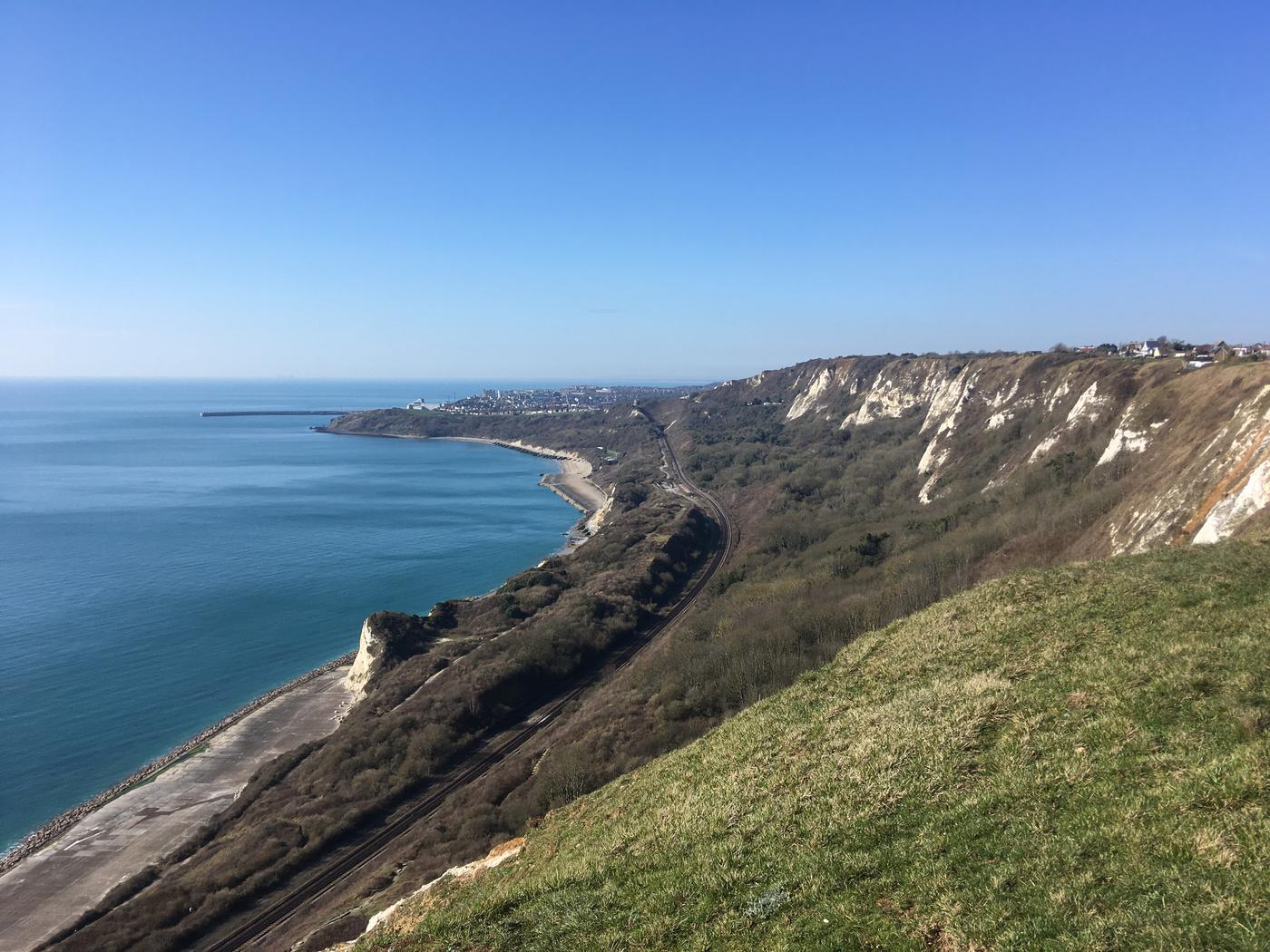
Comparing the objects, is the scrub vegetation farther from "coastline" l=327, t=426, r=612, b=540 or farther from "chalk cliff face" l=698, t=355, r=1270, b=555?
"coastline" l=327, t=426, r=612, b=540

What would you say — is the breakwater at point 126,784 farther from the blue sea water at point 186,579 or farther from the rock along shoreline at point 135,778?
the blue sea water at point 186,579

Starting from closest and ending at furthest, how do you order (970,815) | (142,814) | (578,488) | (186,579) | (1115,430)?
(970,815)
(142,814)
(1115,430)
(186,579)
(578,488)

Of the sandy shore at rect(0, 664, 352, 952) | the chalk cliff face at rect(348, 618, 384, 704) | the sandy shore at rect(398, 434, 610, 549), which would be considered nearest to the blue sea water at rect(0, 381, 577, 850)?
the sandy shore at rect(0, 664, 352, 952)

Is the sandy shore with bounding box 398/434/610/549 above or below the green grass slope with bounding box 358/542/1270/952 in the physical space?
below

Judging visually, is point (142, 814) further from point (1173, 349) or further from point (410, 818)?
point (1173, 349)

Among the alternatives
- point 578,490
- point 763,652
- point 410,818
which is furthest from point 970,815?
point 578,490

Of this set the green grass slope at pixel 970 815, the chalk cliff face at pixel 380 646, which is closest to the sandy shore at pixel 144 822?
the chalk cliff face at pixel 380 646

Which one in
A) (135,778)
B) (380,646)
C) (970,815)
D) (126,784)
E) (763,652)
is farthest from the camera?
(380,646)
